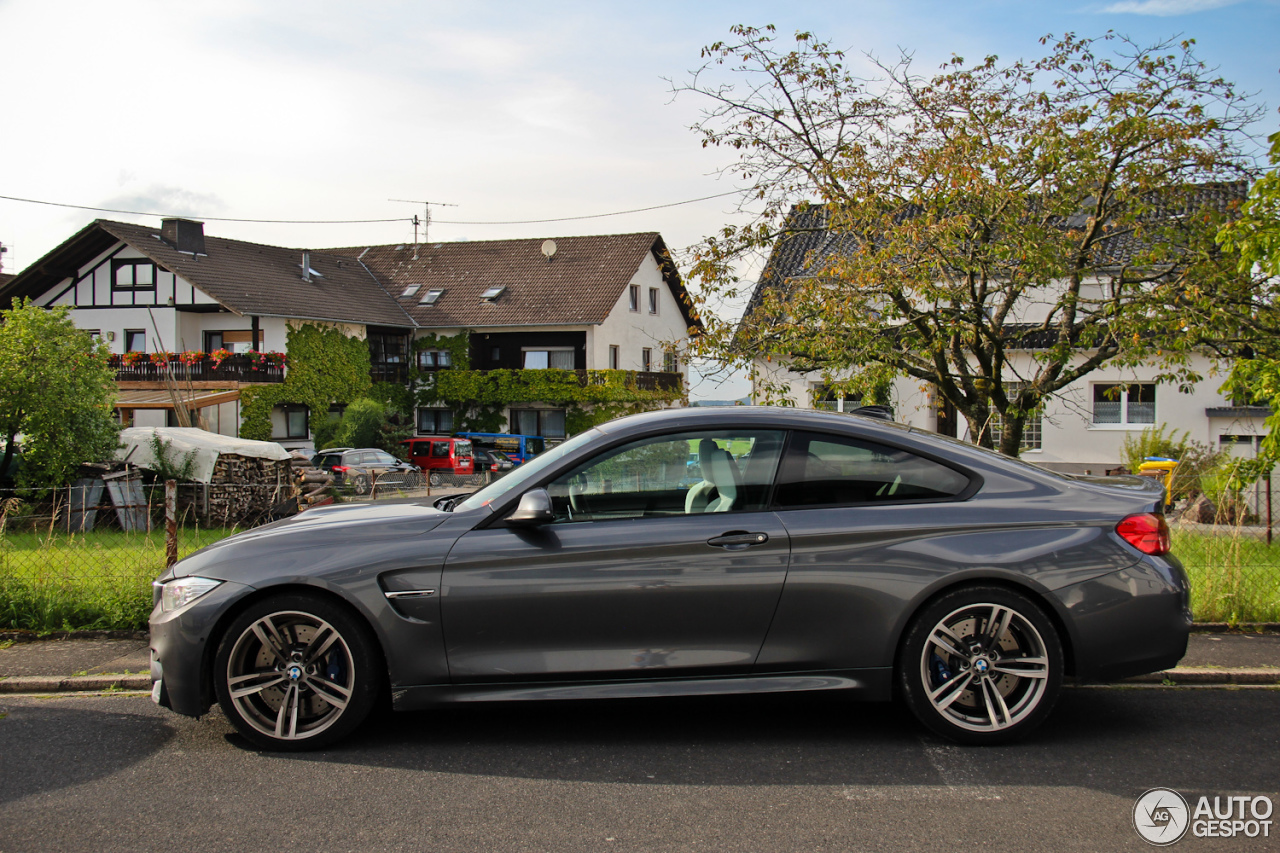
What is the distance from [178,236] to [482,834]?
43.9 meters

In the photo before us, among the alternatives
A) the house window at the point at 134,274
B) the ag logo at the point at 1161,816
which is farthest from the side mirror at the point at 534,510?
the house window at the point at 134,274

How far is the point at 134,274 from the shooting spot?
41438mm

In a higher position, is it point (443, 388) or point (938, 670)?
point (443, 388)

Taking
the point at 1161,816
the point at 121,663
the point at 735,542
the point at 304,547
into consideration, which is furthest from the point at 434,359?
the point at 1161,816

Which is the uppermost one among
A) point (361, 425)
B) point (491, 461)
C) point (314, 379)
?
point (314, 379)

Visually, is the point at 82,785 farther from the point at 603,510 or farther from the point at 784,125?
the point at 784,125

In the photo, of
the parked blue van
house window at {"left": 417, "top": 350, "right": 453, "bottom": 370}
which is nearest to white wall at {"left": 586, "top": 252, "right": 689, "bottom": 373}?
the parked blue van

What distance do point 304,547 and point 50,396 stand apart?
1658 cm

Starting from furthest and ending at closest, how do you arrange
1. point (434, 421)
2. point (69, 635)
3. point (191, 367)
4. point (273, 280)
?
point (434, 421), point (273, 280), point (191, 367), point (69, 635)

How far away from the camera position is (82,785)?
4.10 metres

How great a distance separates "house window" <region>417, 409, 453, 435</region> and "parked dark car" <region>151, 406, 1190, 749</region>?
43424 mm

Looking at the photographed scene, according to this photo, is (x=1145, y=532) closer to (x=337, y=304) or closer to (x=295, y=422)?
(x=295, y=422)

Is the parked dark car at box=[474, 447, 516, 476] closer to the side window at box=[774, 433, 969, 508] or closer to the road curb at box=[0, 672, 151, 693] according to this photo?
the road curb at box=[0, 672, 151, 693]

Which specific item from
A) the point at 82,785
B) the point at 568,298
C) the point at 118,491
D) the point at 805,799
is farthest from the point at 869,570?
the point at 568,298
